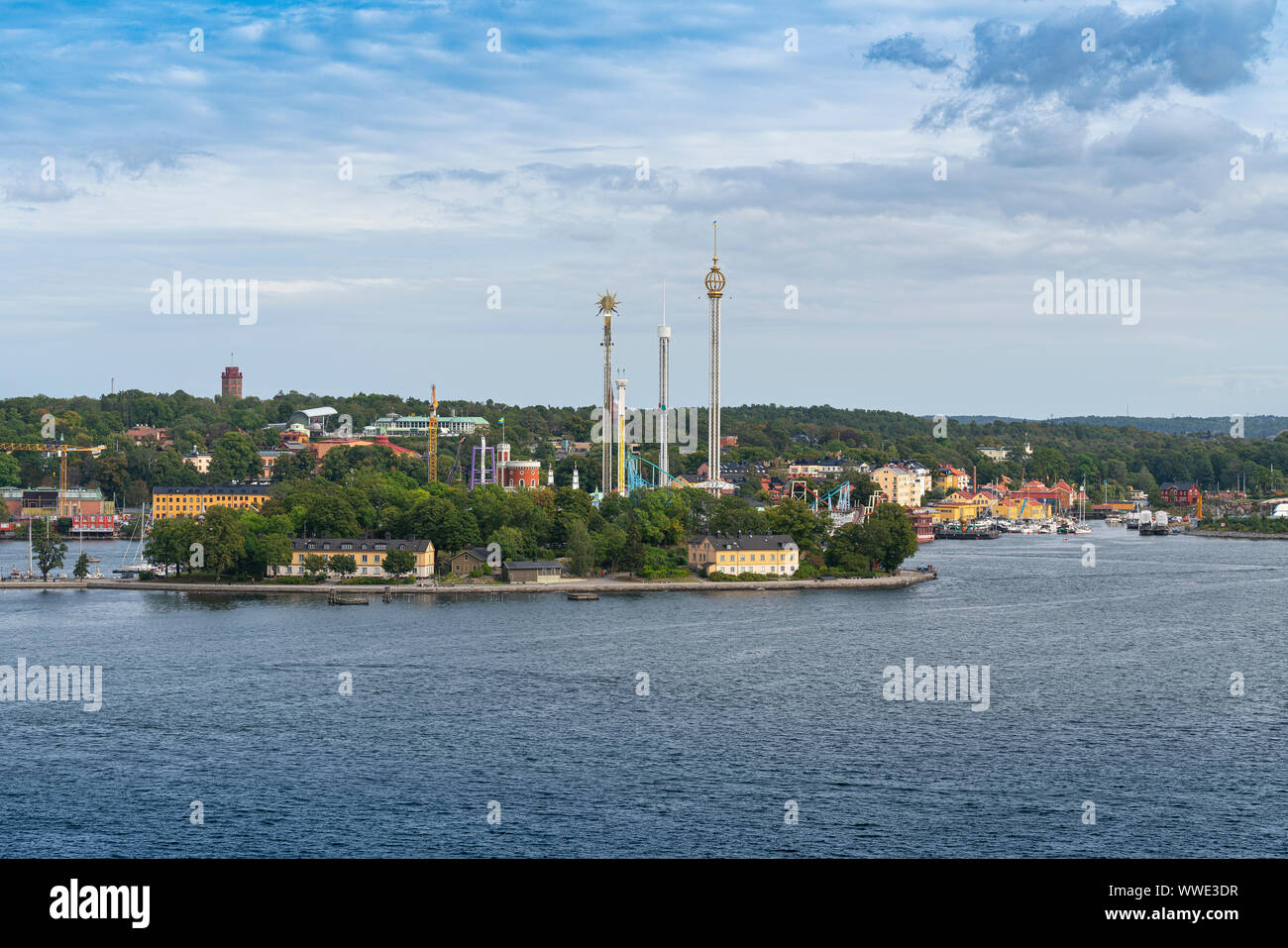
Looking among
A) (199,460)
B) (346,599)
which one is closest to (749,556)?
(346,599)

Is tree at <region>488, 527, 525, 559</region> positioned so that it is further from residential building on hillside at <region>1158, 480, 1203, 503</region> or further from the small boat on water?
residential building on hillside at <region>1158, 480, 1203, 503</region>

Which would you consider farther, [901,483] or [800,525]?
[901,483]

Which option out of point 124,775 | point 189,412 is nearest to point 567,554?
point 124,775

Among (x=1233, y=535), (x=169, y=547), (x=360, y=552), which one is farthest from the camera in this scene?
(x=1233, y=535)

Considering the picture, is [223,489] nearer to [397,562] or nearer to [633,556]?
[397,562]

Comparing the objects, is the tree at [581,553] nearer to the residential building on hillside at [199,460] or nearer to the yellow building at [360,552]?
the yellow building at [360,552]


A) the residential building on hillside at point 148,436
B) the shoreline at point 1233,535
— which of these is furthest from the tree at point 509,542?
the residential building on hillside at point 148,436
